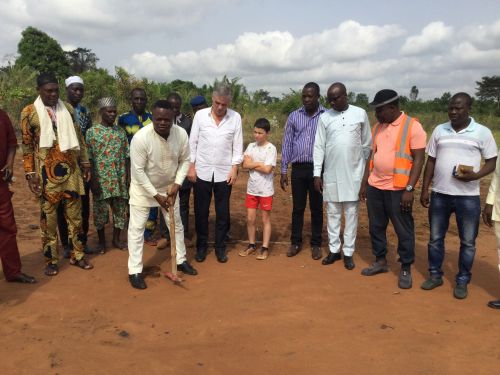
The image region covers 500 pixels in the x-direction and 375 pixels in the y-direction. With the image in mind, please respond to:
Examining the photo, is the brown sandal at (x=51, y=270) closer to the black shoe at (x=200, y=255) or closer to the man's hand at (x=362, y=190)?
the black shoe at (x=200, y=255)

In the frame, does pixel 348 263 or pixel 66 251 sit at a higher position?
pixel 66 251

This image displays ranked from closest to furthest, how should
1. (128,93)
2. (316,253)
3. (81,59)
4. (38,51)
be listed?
(316,253), (128,93), (38,51), (81,59)

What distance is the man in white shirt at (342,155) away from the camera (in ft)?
14.6

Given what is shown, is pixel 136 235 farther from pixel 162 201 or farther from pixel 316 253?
pixel 316 253

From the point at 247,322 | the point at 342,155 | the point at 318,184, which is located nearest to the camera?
the point at 247,322

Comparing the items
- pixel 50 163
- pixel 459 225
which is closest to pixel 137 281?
pixel 50 163

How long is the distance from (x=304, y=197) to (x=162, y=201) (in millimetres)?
1786

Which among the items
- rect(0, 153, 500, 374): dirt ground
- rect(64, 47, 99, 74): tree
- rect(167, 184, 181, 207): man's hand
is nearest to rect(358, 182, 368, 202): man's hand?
rect(0, 153, 500, 374): dirt ground

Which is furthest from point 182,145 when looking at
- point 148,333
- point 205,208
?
point 148,333

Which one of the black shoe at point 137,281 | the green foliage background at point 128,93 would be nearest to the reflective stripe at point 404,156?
the black shoe at point 137,281

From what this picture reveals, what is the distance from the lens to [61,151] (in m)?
4.21

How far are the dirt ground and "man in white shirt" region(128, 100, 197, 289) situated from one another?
45 centimetres

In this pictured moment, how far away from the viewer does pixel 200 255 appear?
499cm

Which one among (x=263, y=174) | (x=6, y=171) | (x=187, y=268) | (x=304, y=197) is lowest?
(x=187, y=268)
